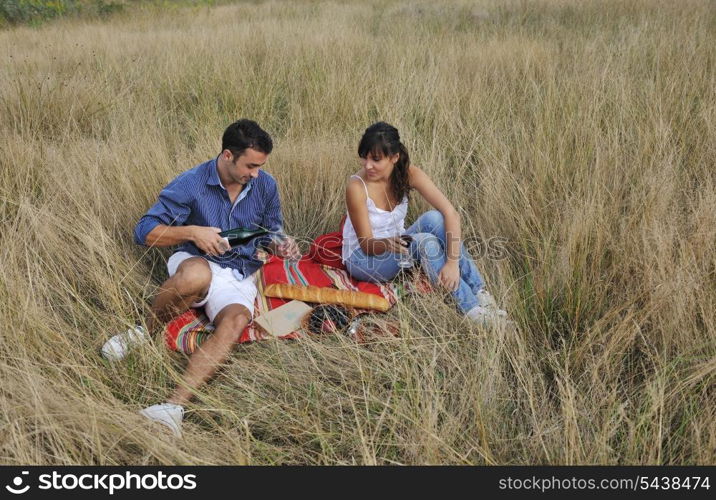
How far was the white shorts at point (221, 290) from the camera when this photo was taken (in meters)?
2.98

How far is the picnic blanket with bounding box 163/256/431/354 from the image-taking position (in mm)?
2893

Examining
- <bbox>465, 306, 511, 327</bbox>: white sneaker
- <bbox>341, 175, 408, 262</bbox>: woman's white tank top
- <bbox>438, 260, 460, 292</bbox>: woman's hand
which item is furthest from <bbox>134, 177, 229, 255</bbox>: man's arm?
<bbox>465, 306, 511, 327</bbox>: white sneaker

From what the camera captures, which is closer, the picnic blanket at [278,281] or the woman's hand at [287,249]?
the picnic blanket at [278,281]

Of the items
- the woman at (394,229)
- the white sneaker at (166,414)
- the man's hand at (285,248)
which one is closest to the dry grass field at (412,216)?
the white sneaker at (166,414)

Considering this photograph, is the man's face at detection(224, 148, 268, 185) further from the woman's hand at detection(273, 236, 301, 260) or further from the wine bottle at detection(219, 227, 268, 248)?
the woman's hand at detection(273, 236, 301, 260)

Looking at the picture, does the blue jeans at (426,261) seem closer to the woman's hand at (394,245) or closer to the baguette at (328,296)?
the woman's hand at (394,245)

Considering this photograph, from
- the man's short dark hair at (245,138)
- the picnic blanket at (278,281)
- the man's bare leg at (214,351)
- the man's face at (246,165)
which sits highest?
the man's short dark hair at (245,138)

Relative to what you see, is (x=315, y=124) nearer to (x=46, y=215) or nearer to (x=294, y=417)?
(x=46, y=215)

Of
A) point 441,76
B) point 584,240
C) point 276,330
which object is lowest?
point 276,330

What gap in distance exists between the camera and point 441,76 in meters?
5.45

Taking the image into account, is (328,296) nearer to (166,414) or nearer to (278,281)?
(278,281)

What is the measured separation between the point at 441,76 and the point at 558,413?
387 cm
